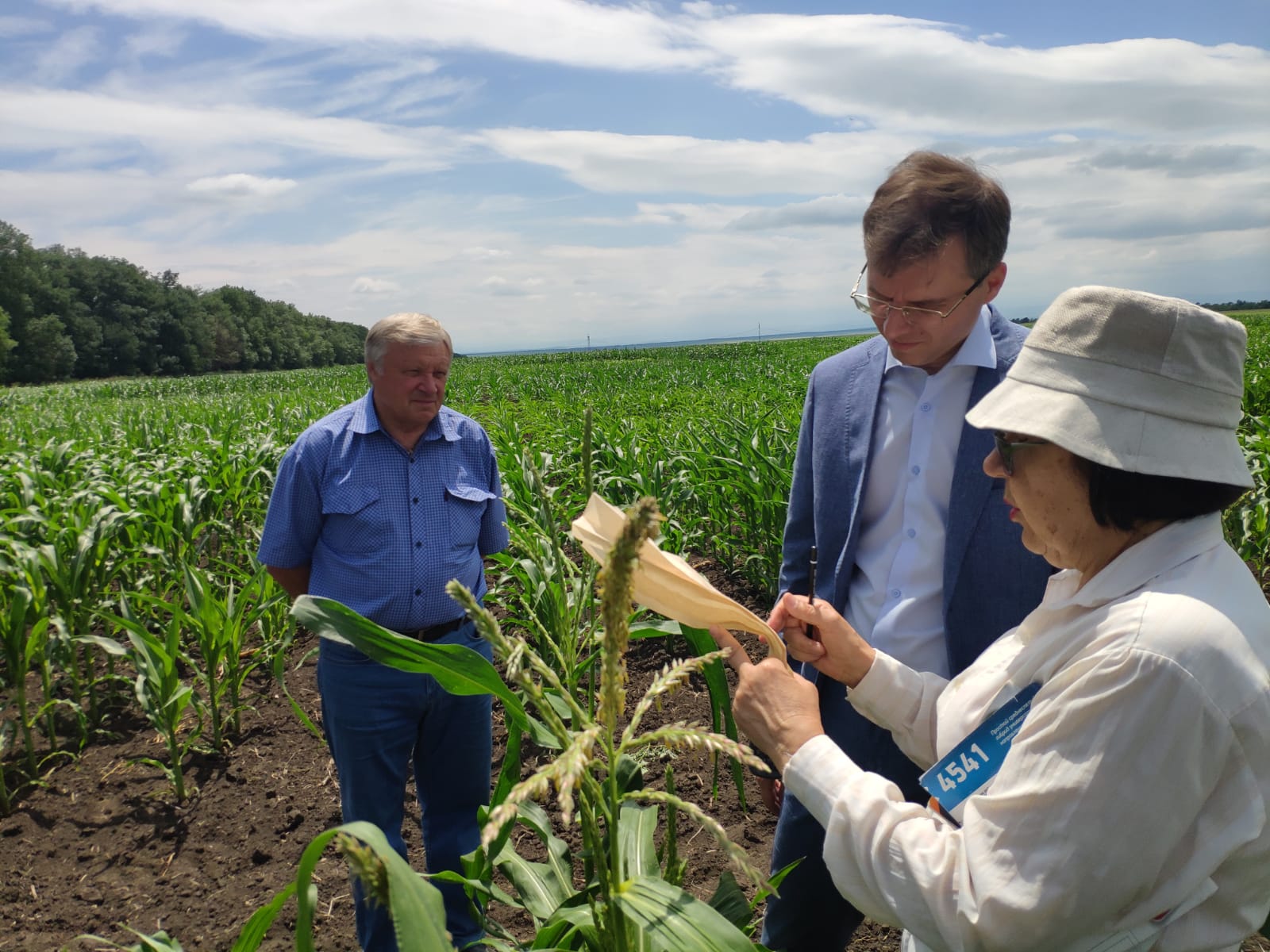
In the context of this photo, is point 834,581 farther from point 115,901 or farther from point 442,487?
point 115,901

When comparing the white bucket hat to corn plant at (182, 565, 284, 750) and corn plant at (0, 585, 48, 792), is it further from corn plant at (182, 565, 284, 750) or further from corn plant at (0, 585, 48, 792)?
corn plant at (0, 585, 48, 792)

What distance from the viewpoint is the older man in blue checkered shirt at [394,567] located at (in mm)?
2506

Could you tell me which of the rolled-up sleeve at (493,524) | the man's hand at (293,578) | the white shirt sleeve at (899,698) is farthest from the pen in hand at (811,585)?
the man's hand at (293,578)

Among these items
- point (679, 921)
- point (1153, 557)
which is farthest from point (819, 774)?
point (1153, 557)

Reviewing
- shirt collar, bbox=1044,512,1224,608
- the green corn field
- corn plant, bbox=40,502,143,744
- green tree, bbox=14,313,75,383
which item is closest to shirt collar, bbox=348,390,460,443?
the green corn field

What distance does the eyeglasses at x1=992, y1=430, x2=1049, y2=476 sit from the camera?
43.6 inches

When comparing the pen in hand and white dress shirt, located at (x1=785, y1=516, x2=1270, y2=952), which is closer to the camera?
white dress shirt, located at (x1=785, y1=516, x2=1270, y2=952)

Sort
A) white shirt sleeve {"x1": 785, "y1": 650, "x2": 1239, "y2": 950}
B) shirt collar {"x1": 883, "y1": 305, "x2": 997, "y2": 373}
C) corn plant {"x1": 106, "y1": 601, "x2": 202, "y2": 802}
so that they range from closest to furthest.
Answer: white shirt sleeve {"x1": 785, "y1": 650, "x2": 1239, "y2": 950} → shirt collar {"x1": 883, "y1": 305, "x2": 997, "y2": 373} → corn plant {"x1": 106, "y1": 601, "x2": 202, "y2": 802}

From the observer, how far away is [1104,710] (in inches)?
35.3

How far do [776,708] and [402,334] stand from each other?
185cm

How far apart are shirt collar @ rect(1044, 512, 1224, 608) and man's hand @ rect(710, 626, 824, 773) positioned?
0.42 metres

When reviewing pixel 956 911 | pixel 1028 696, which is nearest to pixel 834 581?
pixel 1028 696

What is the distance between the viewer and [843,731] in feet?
6.31

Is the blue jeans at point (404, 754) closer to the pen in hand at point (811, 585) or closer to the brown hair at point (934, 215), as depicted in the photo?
the pen in hand at point (811, 585)
